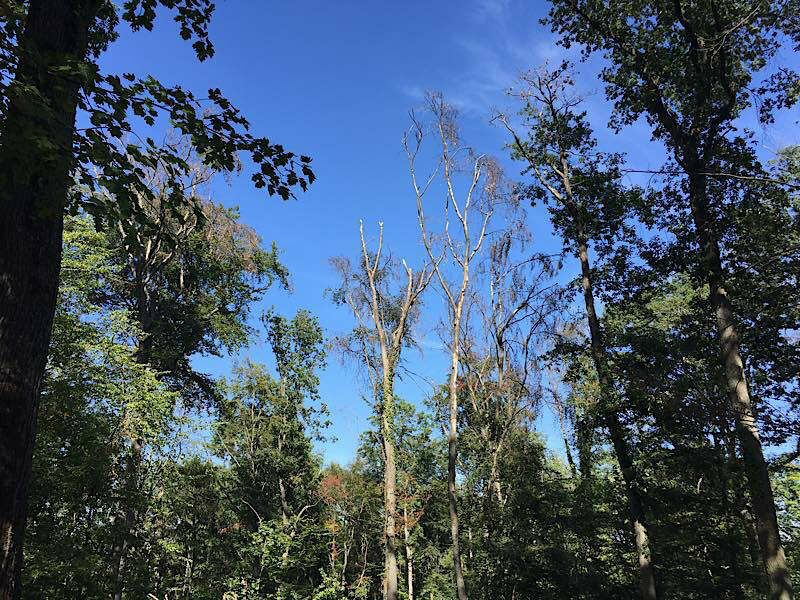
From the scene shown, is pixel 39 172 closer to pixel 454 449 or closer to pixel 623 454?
pixel 623 454

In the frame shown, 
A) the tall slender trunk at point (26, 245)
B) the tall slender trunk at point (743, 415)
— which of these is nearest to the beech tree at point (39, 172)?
the tall slender trunk at point (26, 245)

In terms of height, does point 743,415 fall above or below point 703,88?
below

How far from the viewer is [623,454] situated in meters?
11.2

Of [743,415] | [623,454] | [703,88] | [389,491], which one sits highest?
[703,88]

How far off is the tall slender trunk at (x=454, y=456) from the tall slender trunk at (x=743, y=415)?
7045 millimetres

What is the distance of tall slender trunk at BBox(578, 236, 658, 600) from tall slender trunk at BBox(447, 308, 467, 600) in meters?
4.25

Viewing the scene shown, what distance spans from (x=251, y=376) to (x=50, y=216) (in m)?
18.4

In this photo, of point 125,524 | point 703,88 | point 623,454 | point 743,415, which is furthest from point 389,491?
point 703,88

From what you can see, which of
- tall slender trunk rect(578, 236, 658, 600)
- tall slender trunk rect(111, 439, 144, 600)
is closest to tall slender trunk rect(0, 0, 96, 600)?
tall slender trunk rect(111, 439, 144, 600)

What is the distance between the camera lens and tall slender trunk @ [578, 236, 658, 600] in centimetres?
1017

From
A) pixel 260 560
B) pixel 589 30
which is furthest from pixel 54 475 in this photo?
pixel 589 30

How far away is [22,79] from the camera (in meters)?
2.78

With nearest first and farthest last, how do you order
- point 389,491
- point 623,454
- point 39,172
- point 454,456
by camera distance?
point 39,172
point 623,454
point 389,491
point 454,456

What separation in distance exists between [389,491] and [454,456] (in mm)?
2087
